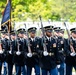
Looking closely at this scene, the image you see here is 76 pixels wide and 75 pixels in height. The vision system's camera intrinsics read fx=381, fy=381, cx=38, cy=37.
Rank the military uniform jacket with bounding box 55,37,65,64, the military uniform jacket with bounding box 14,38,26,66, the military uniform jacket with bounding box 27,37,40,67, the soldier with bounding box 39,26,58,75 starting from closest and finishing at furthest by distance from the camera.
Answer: the soldier with bounding box 39,26,58,75 → the military uniform jacket with bounding box 55,37,65,64 → the military uniform jacket with bounding box 27,37,40,67 → the military uniform jacket with bounding box 14,38,26,66

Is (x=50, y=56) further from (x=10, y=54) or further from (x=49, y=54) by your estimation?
(x=10, y=54)

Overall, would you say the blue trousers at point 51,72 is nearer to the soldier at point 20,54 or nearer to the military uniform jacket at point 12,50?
the soldier at point 20,54

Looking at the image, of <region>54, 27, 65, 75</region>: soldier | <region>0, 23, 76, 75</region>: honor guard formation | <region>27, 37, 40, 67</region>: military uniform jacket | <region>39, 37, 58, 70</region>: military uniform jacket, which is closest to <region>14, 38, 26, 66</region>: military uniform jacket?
<region>0, 23, 76, 75</region>: honor guard formation

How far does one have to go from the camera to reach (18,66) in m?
11.3

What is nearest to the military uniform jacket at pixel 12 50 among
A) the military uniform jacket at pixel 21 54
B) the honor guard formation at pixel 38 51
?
the honor guard formation at pixel 38 51

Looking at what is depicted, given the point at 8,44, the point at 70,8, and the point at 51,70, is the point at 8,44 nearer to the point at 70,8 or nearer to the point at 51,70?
the point at 51,70

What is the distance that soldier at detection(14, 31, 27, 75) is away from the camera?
10.9m

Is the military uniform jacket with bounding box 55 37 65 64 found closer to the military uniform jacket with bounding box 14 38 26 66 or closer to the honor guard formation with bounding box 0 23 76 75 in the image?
the honor guard formation with bounding box 0 23 76 75

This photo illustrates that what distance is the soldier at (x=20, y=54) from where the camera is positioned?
10.9 m

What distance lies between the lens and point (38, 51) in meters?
9.96

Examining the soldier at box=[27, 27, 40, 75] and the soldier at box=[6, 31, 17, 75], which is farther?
the soldier at box=[6, 31, 17, 75]

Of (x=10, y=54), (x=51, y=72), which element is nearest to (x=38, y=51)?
(x=51, y=72)

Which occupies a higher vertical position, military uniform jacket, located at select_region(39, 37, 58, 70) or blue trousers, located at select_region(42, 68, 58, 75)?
military uniform jacket, located at select_region(39, 37, 58, 70)

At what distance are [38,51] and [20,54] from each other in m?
1.17
